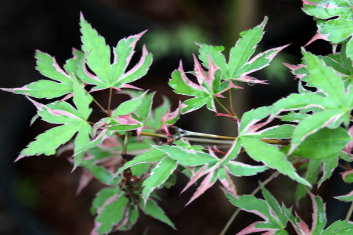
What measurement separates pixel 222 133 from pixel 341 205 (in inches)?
16.3

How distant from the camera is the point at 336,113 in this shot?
0.53 meters

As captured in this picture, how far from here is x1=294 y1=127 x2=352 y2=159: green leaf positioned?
53 centimetres

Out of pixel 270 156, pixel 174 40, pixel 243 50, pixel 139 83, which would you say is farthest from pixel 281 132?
Answer: pixel 139 83

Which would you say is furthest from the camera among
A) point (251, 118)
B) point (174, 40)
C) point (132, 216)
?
point (174, 40)

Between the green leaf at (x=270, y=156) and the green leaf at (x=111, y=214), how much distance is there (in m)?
0.31

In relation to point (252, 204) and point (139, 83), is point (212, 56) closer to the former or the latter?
point (252, 204)

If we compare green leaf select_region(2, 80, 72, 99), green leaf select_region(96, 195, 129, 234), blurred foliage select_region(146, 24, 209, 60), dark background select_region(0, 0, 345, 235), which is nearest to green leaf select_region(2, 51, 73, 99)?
green leaf select_region(2, 80, 72, 99)

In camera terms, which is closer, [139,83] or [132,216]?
[132,216]

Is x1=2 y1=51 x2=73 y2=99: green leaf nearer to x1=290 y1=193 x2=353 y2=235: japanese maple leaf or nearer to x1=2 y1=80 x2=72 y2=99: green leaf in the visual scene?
x1=2 y1=80 x2=72 y2=99: green leaf

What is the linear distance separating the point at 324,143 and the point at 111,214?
1.36 ft

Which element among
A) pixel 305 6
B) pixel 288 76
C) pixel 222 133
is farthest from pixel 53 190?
pixel 305 6

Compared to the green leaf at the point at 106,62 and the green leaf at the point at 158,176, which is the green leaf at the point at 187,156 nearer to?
the green leaf at the point at 158,176

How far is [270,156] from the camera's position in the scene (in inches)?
22.2

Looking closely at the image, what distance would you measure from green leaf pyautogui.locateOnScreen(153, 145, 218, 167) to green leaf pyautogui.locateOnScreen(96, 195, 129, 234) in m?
0.25
